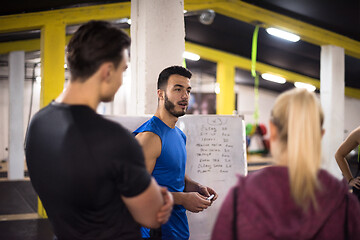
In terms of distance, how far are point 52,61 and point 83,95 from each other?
4150mm

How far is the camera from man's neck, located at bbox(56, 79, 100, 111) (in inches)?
42.7

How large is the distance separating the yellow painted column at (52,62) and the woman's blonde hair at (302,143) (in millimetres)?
4339

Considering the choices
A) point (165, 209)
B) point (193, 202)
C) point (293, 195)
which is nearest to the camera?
point (293, 195)

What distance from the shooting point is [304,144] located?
3.39 feet

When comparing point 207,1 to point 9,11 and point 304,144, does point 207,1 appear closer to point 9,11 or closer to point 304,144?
point 9,11

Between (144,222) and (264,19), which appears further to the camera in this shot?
(264,19)

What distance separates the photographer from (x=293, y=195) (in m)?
1.02

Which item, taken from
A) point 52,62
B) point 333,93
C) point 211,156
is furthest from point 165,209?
point 333,93

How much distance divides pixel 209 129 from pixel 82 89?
1.62 m

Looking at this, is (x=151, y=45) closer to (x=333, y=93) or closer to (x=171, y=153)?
(x=171, y=153)

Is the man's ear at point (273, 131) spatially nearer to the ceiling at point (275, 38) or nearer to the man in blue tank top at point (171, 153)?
the man in blue tank top at point (171, 153)

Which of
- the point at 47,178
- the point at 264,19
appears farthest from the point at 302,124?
the point at 264,19

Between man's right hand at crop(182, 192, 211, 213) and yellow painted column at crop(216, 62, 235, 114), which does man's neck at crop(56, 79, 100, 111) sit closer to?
man's right hand at crop(182, 192, 211, 213)

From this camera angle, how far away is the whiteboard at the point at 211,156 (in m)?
2.56
